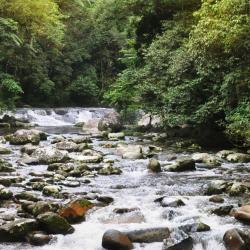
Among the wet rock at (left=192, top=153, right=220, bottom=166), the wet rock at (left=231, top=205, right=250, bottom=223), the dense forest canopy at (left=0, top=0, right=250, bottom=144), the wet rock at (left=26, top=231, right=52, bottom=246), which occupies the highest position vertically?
the dense forest canopy at (left=0, top=0, right=250, bottom=144)

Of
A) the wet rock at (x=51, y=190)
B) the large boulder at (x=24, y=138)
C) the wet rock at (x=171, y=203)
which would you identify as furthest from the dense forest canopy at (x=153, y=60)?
the wet rock at (x=51, y=190)

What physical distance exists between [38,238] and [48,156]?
686cm

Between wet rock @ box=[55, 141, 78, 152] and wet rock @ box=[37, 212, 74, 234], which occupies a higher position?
wet rock @ box=[37, 212, 74, 234]

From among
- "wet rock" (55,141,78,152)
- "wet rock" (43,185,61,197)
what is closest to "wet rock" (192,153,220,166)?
"wet rock" (55,141,78,152)

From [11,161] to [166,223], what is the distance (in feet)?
23.2

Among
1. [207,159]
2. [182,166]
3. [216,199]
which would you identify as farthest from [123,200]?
[207,159]

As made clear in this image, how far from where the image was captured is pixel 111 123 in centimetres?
2388

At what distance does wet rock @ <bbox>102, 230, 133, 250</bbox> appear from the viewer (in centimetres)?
636

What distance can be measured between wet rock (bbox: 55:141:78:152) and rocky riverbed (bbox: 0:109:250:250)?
0.41 m

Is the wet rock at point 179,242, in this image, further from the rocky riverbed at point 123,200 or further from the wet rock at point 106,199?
the wet rock at point 106,199

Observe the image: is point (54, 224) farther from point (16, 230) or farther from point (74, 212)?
point (74, 212)

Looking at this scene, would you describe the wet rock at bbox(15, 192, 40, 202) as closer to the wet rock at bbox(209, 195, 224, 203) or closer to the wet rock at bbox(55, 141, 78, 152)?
the wet rock at bbox(209, 195, 224, 203)

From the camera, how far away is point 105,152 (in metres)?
15.7

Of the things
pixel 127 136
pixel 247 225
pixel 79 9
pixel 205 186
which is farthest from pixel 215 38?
pixel 79 9
